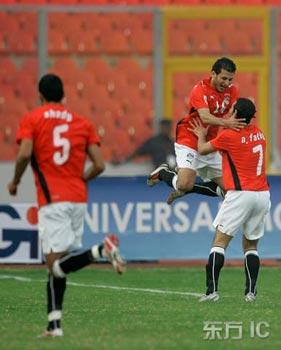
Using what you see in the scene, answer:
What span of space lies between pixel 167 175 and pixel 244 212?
2560 mm

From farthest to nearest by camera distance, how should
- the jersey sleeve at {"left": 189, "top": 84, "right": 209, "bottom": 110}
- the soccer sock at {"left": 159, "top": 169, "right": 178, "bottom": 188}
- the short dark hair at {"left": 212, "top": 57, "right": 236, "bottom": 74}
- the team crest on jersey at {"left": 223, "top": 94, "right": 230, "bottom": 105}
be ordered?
the soccer sock at {"left": 159, "top": 169, "right": 178, "bottom": 188} → the team crest on jersey at {"left": 223, "top": 94, "right": 230, "bottom": 105} → the jersey sleeve at {"left": 189, "top": 84, "right": 209, "bottom": 110} → the short dark hair at {"left": 212, "top": 57, "right": 236, "bottom": 74}

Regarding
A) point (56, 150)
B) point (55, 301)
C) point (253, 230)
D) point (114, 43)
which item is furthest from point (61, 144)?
point (114, 43)

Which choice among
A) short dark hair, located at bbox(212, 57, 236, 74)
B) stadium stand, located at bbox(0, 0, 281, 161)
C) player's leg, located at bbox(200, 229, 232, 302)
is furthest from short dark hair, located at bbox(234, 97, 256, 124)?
stadium stand, located at bbox(0, 0, 281, 161)

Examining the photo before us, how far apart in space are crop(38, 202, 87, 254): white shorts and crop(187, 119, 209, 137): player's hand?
3762 millimetres

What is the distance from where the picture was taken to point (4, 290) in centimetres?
1539

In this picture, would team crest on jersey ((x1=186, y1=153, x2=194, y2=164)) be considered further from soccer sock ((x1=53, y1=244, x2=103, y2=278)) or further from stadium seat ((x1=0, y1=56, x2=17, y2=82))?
stadium seat ((x1=0, y1=56, x2=17, y2=82))

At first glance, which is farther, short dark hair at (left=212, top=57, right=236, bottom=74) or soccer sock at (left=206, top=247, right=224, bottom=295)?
short dark hair at (left=212, top=57, right=236, bottom=74)

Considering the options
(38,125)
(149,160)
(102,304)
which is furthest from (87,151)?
(149,160)

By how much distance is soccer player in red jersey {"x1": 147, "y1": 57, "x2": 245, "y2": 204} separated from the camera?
47.0ft

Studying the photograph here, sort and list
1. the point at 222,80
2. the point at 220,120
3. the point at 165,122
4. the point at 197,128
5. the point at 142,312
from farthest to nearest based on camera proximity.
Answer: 1. the point at 165,122
2. the point at 197,128
3. the point at 222,80
4. the point at 220,120
5. the point at 142,312

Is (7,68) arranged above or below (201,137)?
above

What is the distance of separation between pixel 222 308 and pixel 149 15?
1024 cm

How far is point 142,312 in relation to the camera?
12852mm

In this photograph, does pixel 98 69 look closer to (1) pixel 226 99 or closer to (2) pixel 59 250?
(1) pixel 226 99
